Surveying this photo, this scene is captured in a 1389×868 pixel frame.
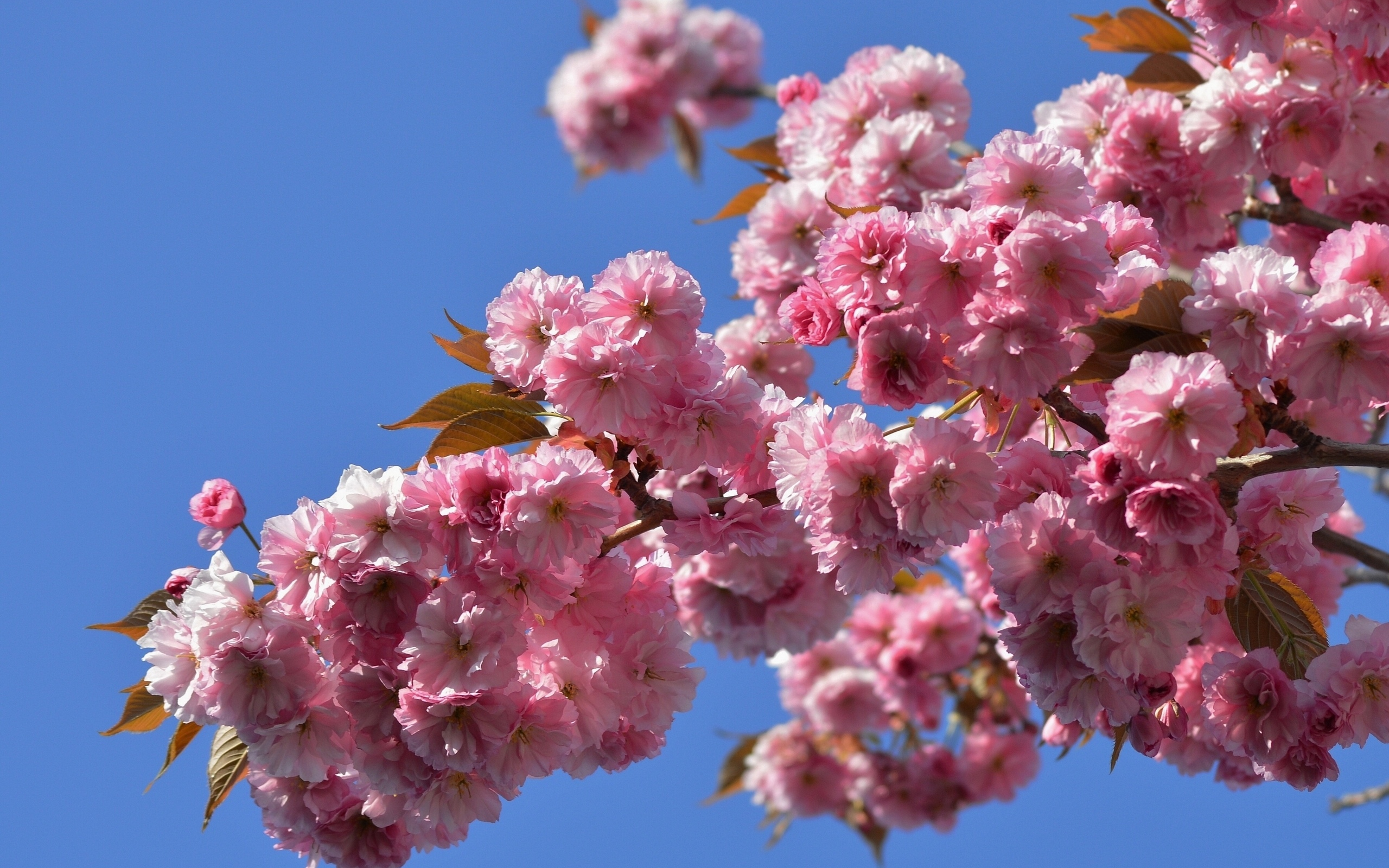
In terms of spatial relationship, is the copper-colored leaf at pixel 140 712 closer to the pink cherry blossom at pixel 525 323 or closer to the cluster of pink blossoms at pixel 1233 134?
the pink cherry blossom at pixel 525 323

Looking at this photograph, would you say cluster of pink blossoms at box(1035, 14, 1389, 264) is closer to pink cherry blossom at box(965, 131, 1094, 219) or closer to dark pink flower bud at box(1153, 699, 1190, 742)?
pink cherry blossom at box(965, 131, 1094, 219)

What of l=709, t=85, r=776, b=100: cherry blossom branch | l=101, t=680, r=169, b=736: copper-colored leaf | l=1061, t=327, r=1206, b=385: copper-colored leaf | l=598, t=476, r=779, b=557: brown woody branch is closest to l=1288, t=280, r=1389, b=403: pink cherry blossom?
l=1061, t=327, r=1206, b=385: copper-colored leaf

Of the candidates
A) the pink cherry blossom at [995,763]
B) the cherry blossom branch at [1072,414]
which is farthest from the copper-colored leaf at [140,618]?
the pink cherry blossom at [995,763]

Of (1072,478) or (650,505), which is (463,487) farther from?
(1072,478)

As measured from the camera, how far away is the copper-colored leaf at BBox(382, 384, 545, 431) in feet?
6.88

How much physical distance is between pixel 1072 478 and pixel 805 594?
1615mm

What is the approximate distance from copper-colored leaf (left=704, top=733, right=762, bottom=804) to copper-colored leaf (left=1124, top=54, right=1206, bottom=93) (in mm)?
3754

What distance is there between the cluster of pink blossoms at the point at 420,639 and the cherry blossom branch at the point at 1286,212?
2143 millimetres

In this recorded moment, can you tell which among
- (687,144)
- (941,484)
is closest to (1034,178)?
(941,484)

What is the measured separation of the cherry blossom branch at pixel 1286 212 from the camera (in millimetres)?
2965

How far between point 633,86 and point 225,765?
5.92 meters

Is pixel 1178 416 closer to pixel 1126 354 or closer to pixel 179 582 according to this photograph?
pixel 1126 354

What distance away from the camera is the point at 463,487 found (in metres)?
1.88

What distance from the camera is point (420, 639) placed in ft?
6.04
